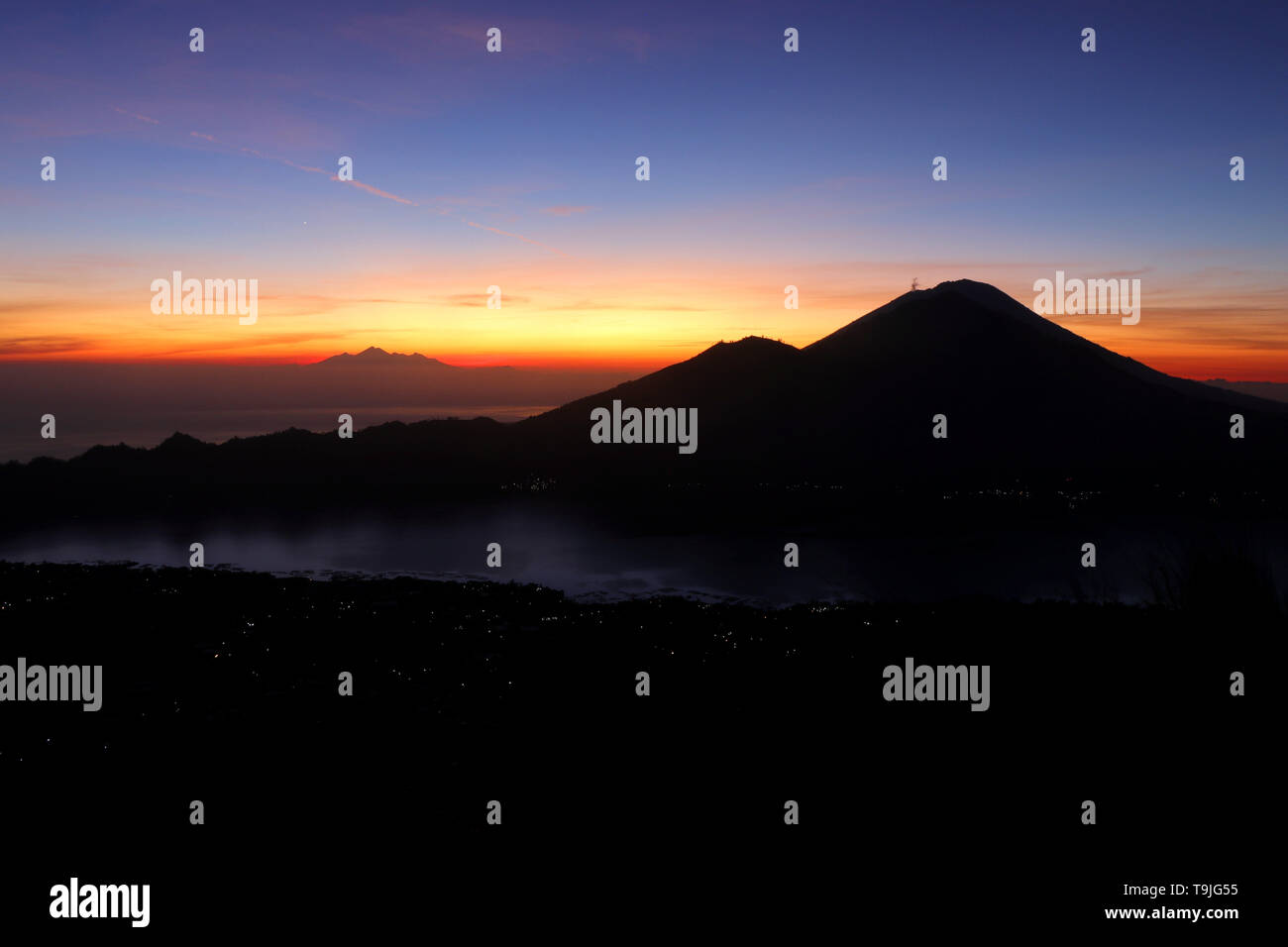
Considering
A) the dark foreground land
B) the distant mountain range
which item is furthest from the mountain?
the dark foreground land

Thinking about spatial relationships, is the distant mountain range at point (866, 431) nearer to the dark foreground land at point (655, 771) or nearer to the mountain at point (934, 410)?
the mountain at point (934, 410)

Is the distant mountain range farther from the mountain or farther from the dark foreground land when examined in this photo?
the dark foreground land

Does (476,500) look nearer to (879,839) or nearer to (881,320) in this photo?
(879,839)

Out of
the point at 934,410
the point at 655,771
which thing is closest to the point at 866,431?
the point at 934,410

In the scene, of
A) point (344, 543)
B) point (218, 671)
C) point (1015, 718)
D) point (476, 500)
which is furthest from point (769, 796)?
point (476, 500)
